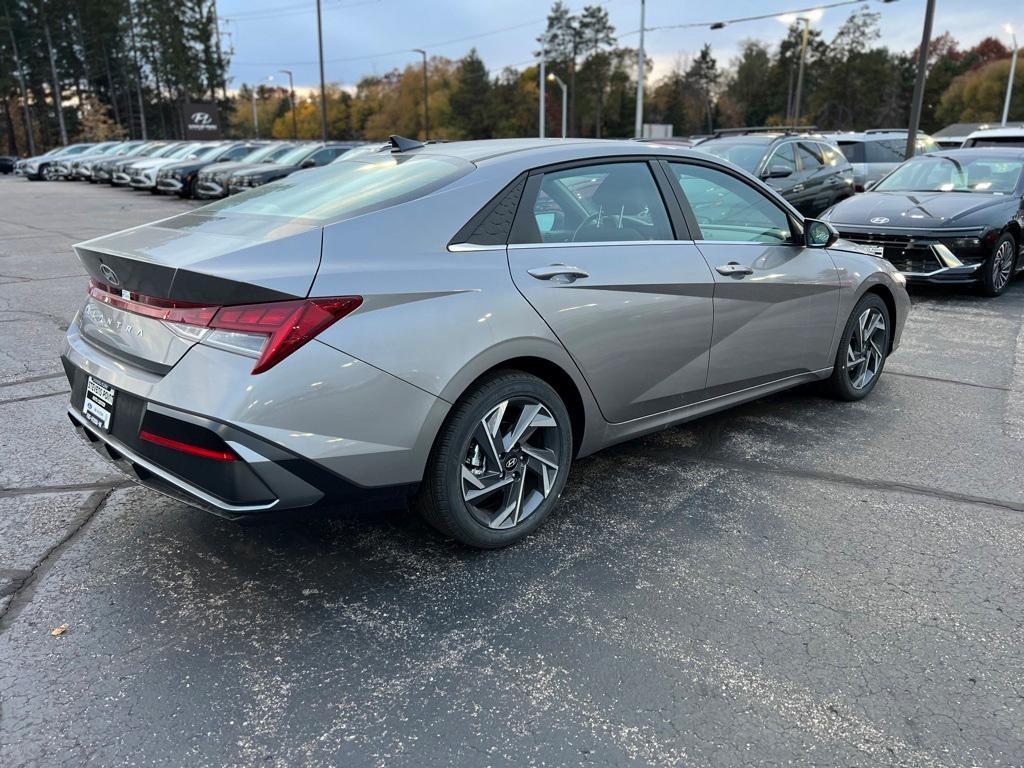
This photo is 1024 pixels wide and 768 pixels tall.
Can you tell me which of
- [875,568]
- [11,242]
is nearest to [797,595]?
[875,568]

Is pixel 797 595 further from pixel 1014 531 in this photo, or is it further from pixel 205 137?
pixel 205 137

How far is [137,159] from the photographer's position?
88.4ft

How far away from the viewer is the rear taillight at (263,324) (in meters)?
2.47

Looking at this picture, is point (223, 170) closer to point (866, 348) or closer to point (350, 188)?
point (866, 348)

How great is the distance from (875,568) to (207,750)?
8.21ft

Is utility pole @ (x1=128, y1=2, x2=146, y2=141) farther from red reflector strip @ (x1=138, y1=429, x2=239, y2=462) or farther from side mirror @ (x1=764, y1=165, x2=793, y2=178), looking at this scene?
red reflector strip @ (x1=138, y1=429, x2=239, y2=462)

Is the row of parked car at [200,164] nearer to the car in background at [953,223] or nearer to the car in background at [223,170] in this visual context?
the car in background at [223,170]

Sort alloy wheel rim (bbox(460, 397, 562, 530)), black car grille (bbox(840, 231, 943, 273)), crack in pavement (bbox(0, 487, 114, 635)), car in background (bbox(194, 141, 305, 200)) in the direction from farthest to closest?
car in background (bbox(194, 141, 305, 200)), black car grille (bbox(840, 231, 943, 273)), alloy wheel rim (bbox(460, 397, 562, 530)), crack in pavement (bbox(0, 487, 114, 635))

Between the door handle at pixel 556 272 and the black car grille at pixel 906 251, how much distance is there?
6245 mm

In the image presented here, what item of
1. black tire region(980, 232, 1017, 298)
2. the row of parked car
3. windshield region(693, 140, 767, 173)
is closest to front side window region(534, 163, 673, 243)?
black tire region(980, 232, 1017, 298)

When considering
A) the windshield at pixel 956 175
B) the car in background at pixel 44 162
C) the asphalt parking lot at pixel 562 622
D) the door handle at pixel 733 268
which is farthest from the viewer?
the car in background at pixel 44 162

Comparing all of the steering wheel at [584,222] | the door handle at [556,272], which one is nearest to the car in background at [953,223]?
the steering wheel at [584,222]

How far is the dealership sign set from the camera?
4794cm

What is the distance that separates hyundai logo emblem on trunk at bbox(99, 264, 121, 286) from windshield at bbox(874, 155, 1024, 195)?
9511 millimetres
